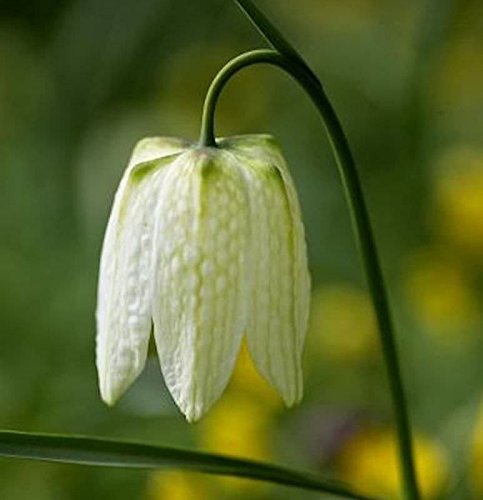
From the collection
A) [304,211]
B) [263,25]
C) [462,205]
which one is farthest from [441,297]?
[263,25]

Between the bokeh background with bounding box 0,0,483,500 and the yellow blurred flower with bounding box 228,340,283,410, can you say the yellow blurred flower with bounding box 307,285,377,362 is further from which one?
the yellow blurred flower with bounding box 228,340,283,410

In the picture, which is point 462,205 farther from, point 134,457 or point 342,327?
point 134,457

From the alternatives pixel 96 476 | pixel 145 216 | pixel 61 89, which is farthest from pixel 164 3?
pixel 145 216

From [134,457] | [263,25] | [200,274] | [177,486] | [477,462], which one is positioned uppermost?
[263,25]

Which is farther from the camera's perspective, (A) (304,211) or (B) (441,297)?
(A) (304,211)

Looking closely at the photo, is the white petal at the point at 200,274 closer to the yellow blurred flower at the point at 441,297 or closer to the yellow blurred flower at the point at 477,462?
the yellow blurred flower at the point at 477,462

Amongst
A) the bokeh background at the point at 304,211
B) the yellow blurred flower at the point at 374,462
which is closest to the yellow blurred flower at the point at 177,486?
the bokeh background at the point at 304,211

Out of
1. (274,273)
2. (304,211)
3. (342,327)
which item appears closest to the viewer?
(274,273)

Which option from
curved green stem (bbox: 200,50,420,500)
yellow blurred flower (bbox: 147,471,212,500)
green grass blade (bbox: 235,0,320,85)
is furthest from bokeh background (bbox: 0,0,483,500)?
green grass blade (bbox: 235,0,320,85)

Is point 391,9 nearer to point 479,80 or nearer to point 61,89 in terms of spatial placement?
point 479,80
